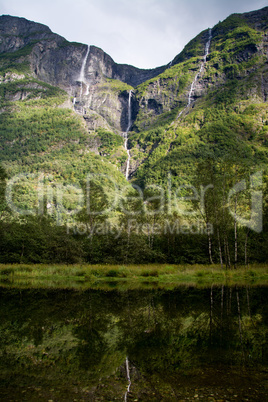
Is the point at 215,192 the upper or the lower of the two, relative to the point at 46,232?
upper

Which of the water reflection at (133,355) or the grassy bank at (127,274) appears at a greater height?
the water reflection at (133,355)

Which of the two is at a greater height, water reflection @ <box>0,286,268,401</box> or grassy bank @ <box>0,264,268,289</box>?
water reflection @ <box>0,286,268,401</box>

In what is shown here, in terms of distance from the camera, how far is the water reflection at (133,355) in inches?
171

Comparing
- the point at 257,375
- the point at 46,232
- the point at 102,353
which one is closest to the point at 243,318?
the point at 257,375

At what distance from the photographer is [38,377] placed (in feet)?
15.5

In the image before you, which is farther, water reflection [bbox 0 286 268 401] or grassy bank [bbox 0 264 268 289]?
grassy bank [bbox 0 264 268 289]

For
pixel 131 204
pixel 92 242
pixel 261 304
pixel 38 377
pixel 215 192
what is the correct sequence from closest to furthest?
pixel 38 377
pixel 261 304
pixel 215 192
pixel 92 242
pixel 131 204

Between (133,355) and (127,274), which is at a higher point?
(133,355)

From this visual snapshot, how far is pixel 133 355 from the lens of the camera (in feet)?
18.9

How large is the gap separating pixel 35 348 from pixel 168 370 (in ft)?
9.35

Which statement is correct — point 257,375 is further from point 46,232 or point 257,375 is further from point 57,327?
point 46,232

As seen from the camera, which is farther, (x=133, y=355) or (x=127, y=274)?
(x=127, y=274)

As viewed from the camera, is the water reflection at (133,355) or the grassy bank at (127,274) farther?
the grassy bank at (127,274)

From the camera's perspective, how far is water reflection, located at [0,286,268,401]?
171 inches
